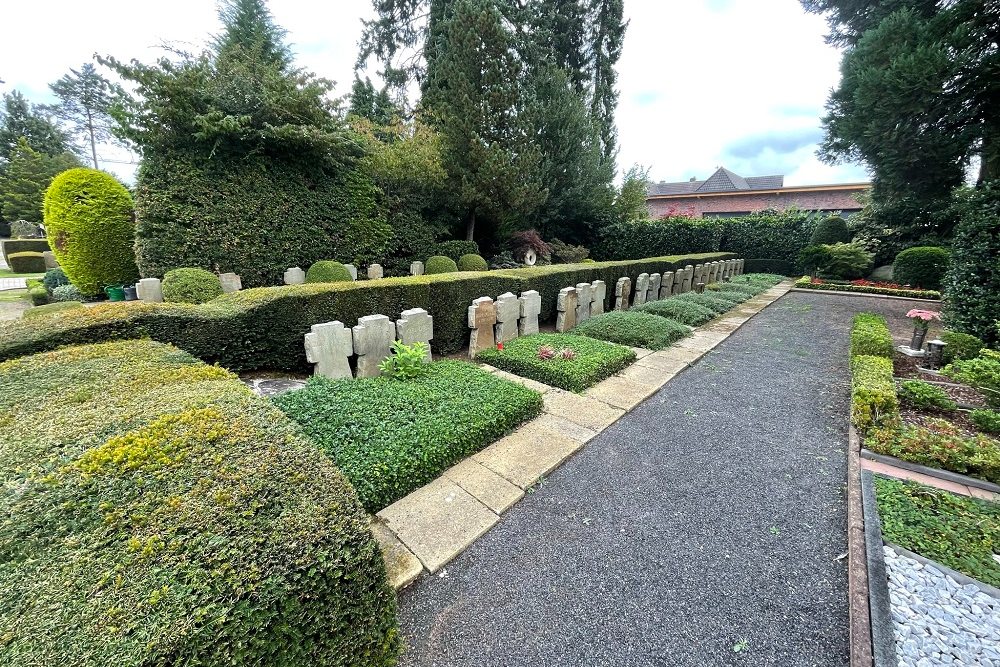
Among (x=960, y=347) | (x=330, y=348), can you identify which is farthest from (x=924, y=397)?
(x=330, y=348)

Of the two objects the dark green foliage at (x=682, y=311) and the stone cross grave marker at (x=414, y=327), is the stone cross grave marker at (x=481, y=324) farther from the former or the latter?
the dark green foliage at (x=682, y=311)

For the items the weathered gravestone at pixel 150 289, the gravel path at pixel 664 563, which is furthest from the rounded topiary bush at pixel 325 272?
the gravel path at pixel 664 563

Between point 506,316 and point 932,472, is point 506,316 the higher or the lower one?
the higher one

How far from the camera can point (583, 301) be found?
6.68m

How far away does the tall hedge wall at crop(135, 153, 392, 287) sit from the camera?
687 cm

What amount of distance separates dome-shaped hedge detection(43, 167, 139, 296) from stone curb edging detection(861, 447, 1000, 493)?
12.5 metres

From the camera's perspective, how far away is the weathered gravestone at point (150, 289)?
21.0 ft

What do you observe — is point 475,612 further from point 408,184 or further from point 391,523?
point 408,184

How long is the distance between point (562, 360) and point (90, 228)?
10.2 m

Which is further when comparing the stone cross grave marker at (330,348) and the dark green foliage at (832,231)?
the dark green foliage at (832,231)

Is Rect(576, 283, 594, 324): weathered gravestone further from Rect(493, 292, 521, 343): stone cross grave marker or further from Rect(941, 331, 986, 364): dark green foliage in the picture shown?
Rect(941, 331, 986, 364): dark green foliage

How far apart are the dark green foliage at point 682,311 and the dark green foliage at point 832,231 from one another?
36.2 ft

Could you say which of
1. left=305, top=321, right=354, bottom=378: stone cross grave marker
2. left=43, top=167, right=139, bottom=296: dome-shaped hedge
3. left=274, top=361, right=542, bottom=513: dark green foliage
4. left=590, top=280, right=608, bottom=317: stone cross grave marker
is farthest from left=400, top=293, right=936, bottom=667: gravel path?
left=43, top=167, right=139, bottom=296: dome-shaped hedge

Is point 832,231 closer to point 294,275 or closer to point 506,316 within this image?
point 506,316
